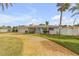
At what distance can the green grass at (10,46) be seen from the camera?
6.46 ft

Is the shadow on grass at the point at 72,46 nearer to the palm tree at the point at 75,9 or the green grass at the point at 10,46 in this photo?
the palm tree at the point at 75,9

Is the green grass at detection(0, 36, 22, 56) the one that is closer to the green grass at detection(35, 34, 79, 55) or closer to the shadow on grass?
the green grass at detection(35, 34, 79, 55)

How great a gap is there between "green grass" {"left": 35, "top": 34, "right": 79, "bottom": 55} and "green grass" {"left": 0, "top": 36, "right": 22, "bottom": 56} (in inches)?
11.0

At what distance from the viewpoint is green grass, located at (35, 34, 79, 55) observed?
6.61 feet

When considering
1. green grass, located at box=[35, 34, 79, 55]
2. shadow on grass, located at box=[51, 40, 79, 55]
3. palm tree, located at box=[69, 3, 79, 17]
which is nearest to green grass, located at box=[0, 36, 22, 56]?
green grass, located at box=[35, 34, 79, 55]

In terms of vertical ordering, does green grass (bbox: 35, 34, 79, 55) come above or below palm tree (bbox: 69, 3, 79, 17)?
below

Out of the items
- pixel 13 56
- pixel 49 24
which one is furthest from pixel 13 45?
pixel 49 24

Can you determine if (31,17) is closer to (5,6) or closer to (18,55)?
(5,6)

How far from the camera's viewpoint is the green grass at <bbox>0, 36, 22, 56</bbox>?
197cm

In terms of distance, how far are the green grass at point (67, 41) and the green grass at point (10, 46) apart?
0.91 feet

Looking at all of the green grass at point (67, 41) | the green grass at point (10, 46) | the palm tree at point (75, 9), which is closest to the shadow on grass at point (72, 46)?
the green grass at point (67, 41)

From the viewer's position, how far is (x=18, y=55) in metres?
1.96

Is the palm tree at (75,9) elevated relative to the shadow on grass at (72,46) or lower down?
elevated

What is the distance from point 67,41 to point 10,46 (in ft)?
1.93
